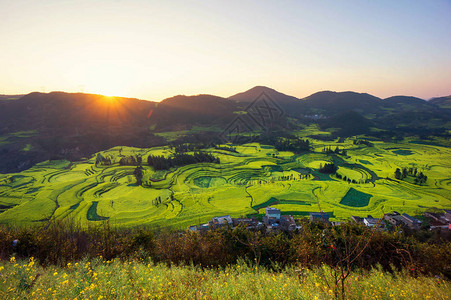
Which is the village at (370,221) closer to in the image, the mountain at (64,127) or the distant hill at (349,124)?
the mountain at (64,127)

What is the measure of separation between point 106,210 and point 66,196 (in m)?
13.1

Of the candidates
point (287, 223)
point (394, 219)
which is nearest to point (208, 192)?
point (287, 223)

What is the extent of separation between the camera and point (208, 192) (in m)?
41.3

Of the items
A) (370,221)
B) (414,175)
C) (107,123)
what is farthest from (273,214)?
(107,123)

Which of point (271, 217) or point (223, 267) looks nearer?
point (223, 267)

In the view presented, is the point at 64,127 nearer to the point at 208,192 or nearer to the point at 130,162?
the point at 130,162

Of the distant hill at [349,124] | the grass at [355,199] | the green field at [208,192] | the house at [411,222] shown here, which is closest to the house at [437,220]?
the green field at [208,192]

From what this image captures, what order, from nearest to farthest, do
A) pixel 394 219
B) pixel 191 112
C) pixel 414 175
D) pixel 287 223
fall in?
pixel 287 223 → pixel 394 219 → pixel 414 175 → pixel 191 112

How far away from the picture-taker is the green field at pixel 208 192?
3231 centimetres

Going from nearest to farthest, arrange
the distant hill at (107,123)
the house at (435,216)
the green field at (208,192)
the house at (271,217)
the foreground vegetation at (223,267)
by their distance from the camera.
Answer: the foreground vegetation at (223,267) < the house at (271,217) < the house at (435,216) < the green field at (208,192) < the distant hill at (107,123)

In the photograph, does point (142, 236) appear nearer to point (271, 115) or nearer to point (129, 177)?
point (129, 177)

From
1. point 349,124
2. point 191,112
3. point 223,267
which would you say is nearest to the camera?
point 223,267

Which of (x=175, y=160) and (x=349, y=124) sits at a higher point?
(x=349, y=124)

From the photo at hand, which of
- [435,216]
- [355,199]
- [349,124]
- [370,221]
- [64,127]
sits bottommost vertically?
[355,199]
